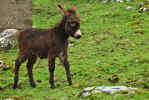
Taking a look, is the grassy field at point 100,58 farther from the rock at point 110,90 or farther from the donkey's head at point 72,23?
the donkey's head at point 72,23

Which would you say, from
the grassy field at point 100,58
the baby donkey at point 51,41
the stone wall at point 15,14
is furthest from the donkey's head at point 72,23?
the stone wall at point 15,14

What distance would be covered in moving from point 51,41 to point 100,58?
12.7 ft

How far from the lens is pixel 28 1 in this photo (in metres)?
16.2

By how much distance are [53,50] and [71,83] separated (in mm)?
1120

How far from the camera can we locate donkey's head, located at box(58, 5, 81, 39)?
922cm

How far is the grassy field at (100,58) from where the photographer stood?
920 centimetres

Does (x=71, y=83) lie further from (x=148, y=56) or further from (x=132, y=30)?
(x=132, y=30)

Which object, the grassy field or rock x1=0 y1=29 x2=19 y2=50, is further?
rock x1=0 y1=29 x2=19 y2=50

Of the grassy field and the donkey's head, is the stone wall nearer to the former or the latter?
the grassy field

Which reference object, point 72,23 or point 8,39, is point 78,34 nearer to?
point 72,23

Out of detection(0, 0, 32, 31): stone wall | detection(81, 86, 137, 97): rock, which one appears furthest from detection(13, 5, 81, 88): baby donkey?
detection(0, 0, 32, 31): stone wall

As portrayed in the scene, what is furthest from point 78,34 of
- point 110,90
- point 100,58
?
point 100,58

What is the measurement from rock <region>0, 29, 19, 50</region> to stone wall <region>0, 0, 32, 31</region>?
0.38 m

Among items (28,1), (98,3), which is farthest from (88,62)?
(98,3)
